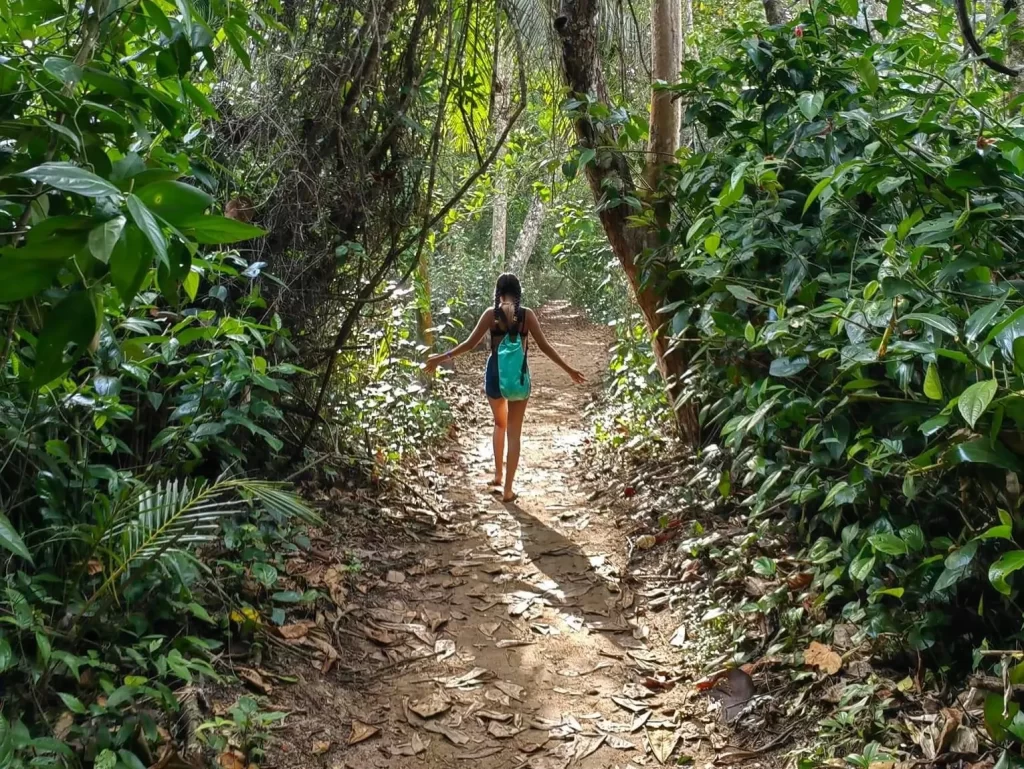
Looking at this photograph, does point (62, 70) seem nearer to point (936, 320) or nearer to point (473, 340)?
point (936, 320)

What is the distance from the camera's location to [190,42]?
1809 millimetres

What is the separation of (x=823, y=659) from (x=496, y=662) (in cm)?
149

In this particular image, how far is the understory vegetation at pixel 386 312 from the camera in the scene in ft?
5.35

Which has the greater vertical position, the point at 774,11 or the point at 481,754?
the point at 774,11

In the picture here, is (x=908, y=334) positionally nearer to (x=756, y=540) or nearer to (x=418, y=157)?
(x=756, y=540)

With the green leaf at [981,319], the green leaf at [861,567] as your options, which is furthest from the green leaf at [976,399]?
the green leaf at [861,567]

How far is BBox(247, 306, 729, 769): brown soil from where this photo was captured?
115 inches

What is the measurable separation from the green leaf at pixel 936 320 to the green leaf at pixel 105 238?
2.10m

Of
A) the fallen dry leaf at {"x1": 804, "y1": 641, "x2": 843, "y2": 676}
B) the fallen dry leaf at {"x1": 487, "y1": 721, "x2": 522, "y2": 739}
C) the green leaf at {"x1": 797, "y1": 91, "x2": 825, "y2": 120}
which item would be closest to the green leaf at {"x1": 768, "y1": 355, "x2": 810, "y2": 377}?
the green leaf at {"x1": 797, "y1": 91, "x2": 825, "y2": 120}

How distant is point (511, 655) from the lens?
3609mm

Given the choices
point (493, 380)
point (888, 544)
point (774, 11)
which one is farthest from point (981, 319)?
point (493, 380)

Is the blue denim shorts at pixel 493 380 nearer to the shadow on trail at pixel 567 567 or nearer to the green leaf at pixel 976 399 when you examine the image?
the shadow on trail at pixel 567 567

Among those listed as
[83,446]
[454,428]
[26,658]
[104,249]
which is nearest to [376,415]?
[454,428]

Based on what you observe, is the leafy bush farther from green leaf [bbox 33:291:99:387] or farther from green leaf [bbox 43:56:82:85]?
green leaf [bbox 43:56:82:85]
